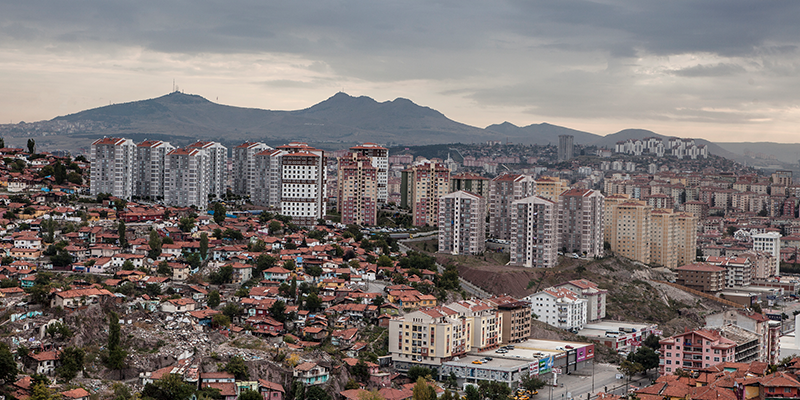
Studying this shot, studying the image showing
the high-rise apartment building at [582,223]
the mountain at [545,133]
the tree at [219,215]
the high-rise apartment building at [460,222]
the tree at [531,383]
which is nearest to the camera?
the tree at [531,383]

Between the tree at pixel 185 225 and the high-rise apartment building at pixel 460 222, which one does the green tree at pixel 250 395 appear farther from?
the high-rise apartment building at pixel 460 222

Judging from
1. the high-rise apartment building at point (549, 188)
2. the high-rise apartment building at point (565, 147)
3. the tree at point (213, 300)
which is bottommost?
the tree at point (213, 300)

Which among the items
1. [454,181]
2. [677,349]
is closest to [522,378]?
[677,349]

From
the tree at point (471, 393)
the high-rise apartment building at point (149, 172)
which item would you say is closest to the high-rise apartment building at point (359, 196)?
the high-rise apartment building at point (149, 172)

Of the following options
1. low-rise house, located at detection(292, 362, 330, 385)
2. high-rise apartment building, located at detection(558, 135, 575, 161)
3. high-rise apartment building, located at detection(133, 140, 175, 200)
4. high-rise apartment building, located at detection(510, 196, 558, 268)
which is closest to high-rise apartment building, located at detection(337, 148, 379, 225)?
high-rise apartment building, located at detection(510, 196, 558, 268)

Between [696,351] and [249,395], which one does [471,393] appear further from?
[696,351]

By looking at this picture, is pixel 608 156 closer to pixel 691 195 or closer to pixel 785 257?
pixel 691 195
